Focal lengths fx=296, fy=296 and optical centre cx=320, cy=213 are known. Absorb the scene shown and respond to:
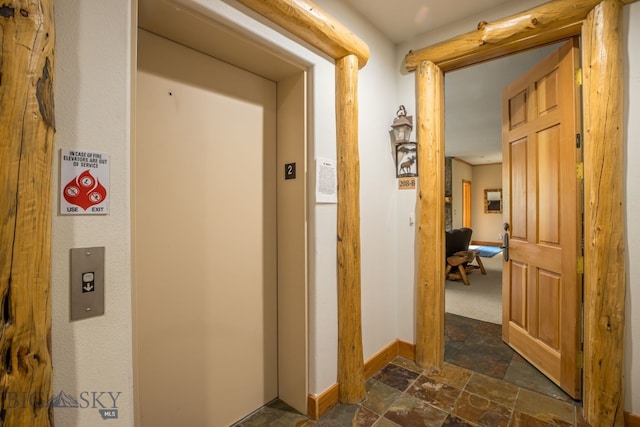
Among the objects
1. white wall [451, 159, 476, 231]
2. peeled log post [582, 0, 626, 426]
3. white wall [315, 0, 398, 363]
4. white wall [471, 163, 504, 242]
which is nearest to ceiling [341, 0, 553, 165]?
white wall [315, 0, 398, 363]

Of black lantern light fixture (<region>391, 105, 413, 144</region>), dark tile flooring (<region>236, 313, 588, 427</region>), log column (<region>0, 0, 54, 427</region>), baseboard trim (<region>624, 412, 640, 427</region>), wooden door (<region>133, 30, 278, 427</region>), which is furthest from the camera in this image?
black lantern light fixture (<region>391, 105, 413, 144</region>)

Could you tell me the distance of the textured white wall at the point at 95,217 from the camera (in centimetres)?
90

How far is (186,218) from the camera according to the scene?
5.07 feet

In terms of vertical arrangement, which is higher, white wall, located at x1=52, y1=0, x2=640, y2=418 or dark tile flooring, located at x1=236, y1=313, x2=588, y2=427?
white wall, located at x1=52, y1=0, x2=640, y2=418

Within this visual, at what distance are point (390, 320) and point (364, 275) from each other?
0.59 meters

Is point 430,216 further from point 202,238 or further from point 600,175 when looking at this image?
point 202,238

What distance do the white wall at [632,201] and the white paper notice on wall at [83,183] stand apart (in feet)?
8.39

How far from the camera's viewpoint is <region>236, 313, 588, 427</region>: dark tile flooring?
1758 mm

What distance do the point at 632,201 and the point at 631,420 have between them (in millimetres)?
1225

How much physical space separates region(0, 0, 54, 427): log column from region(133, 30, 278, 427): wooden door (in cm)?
49

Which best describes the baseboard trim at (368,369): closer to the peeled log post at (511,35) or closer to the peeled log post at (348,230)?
the peeled log post at (348,230)

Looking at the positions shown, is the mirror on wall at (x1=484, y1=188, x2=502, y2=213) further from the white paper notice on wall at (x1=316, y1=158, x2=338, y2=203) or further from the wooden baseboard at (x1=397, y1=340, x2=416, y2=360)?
the white paper notice on wall at (x1=316, y1=158, x2=338, y2=203)

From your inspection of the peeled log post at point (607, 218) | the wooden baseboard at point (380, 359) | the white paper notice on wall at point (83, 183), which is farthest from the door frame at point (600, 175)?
the white paper notice on wall at point (83, 183)

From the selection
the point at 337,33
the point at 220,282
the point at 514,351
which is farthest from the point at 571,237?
the point at 220,282
